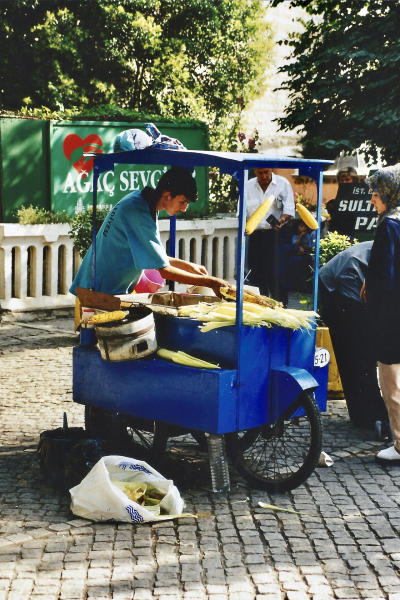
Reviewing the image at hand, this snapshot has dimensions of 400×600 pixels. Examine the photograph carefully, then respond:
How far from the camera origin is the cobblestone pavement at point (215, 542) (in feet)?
12.0

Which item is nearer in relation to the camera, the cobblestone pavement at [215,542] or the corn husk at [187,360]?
the cobblestone pavement at [215,542]

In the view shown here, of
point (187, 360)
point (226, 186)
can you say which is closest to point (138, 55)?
point (226, 186)

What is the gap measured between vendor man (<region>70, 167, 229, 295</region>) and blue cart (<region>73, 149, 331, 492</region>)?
127 millimetres

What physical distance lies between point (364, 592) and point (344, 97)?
11154 mm

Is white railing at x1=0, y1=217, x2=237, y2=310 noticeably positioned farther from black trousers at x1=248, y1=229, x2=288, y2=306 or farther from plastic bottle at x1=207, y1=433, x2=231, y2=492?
plastic bottle at x1=207, y1=433, x2=231, y2=492

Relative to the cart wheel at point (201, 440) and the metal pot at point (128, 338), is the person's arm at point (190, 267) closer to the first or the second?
the metal pot at point (128, 338)

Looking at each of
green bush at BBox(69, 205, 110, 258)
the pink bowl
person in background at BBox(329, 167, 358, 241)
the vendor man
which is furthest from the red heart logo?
the vendor man

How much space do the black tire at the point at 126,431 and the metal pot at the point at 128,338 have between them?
0.62 m

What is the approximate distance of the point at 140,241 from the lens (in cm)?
490

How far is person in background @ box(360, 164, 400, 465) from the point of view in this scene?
5234 millimetres

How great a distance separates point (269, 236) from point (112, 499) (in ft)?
17.6

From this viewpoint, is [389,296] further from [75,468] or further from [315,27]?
[315,27]

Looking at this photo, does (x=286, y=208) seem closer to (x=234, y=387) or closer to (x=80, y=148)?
(x=80, y=148)

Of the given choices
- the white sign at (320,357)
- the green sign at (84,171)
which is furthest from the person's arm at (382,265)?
the green sign at (84,171)
